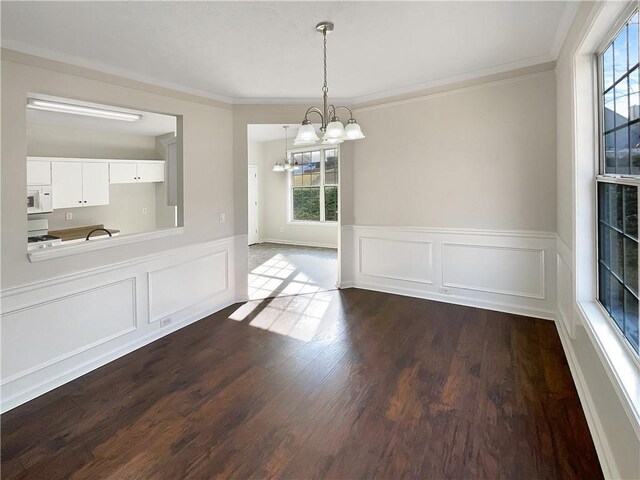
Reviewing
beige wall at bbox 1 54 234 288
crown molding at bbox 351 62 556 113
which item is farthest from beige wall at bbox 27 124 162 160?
crown molding at bbox 351 62 556 113

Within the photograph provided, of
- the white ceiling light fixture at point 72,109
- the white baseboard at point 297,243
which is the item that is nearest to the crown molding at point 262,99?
the white ceiling light fixture at point 72,109

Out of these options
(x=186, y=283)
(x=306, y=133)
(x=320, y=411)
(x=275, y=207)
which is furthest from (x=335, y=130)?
(x=275, y=207)

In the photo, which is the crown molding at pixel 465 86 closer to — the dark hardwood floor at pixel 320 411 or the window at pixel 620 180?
the window at pixel 620 180

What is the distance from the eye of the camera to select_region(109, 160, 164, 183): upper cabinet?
6535mm

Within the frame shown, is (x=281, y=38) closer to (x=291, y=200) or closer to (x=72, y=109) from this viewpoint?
(x=72, y=109)

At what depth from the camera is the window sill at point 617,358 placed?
129cm

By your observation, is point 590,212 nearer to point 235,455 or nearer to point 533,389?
point 533,389

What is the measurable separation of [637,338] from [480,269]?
244cm

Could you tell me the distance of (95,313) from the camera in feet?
9.37

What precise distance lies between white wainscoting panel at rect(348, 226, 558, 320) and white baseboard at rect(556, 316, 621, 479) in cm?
99

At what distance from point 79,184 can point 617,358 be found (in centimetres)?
720

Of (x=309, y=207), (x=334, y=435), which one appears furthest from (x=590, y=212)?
(x=309, y=207)

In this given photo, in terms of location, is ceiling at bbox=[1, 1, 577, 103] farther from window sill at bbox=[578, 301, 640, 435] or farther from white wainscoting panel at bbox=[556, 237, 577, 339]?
window sill at bbox=[578, 301, 640, 435]

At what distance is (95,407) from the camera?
2.30 metres
